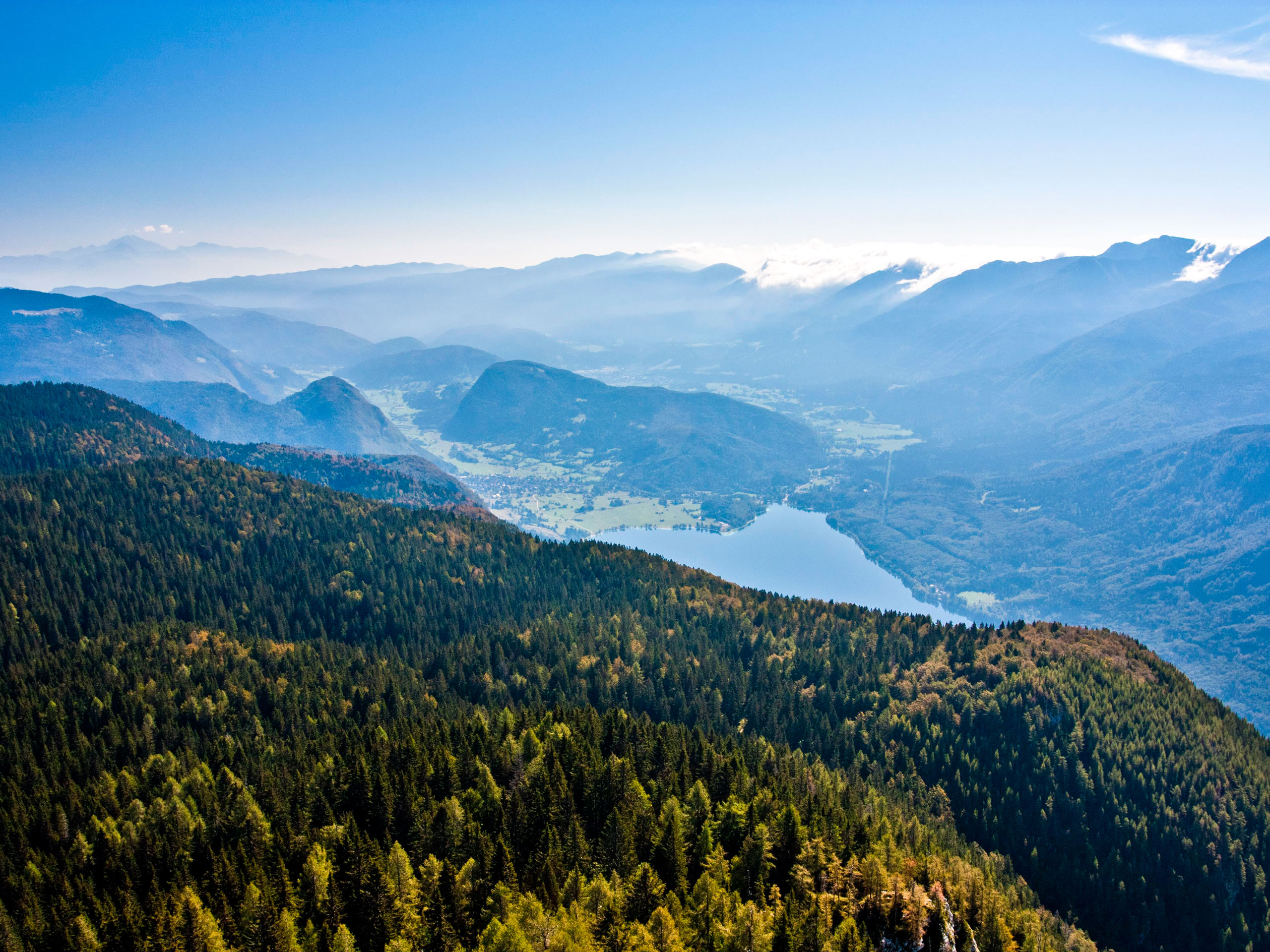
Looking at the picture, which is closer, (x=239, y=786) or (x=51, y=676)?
(x=239, y=786)

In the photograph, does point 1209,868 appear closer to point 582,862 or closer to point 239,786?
point 582,862

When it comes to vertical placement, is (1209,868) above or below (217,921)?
below

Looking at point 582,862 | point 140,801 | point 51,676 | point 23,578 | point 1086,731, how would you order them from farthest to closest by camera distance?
point 23,578
point 1086,731
point 51,676
point 140,801
point 582,862

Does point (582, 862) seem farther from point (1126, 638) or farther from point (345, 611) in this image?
point (1126, 638)

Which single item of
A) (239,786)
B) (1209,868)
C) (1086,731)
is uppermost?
(239,786)

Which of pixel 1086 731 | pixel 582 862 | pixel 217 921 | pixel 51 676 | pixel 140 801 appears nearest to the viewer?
pixel 217 921

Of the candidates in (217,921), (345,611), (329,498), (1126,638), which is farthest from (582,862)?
(329,498)

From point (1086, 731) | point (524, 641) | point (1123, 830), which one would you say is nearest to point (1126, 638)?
point (1086, 731)
